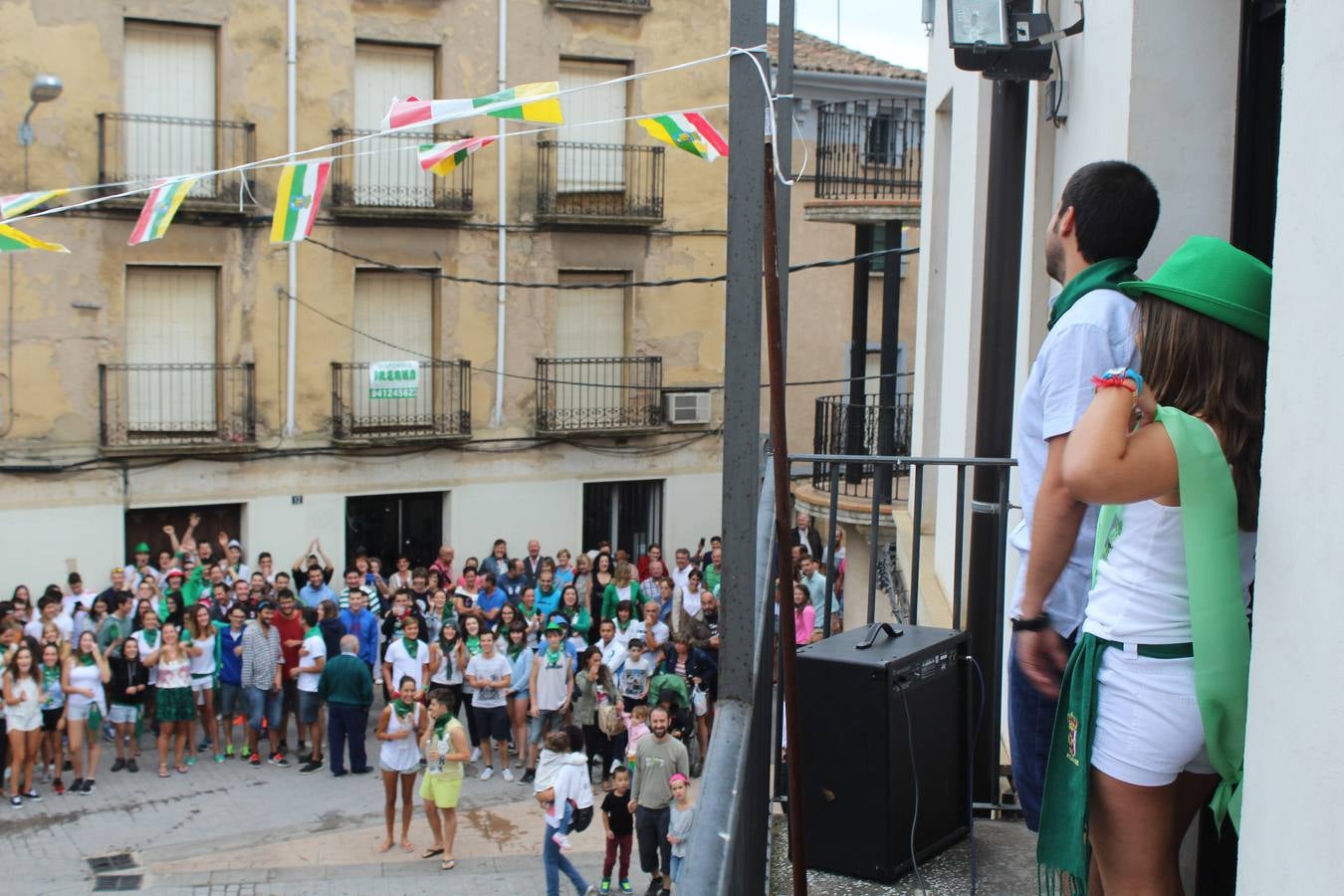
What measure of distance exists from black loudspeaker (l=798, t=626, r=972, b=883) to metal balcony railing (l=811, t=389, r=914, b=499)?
33.5 ft

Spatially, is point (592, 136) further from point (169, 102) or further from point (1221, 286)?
point (1221, 286)

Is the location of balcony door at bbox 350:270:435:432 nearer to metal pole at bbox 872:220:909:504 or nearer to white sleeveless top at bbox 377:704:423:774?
metal pole at bbox 872:220:909:504

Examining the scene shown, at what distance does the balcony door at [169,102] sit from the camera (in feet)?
64.4

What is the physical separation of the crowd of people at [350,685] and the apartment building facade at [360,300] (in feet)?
12.3

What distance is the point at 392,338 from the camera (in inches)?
848

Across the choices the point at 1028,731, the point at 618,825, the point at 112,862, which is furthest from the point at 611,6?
the point at 1028,731

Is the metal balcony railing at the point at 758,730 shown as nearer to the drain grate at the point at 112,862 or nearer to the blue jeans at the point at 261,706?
the drain grate at the point at 112,862

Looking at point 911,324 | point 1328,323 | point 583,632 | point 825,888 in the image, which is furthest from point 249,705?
point 911,324

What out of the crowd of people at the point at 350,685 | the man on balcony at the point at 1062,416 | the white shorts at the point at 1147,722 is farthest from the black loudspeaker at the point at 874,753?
the crowd of people at the point at 350,685

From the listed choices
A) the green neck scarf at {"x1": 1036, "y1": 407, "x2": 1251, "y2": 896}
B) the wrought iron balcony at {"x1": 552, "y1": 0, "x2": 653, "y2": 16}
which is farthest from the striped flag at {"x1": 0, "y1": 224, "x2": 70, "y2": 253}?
the wrought iron balcony at {"x1": 552, "y1": 0, "x2": 653, "y2": 16}

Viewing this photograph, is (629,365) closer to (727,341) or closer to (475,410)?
(475,410)

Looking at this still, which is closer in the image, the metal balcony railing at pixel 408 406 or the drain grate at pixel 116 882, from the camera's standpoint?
the drain grate at pixel 116 882

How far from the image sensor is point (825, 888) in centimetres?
412

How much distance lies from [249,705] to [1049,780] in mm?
12855
